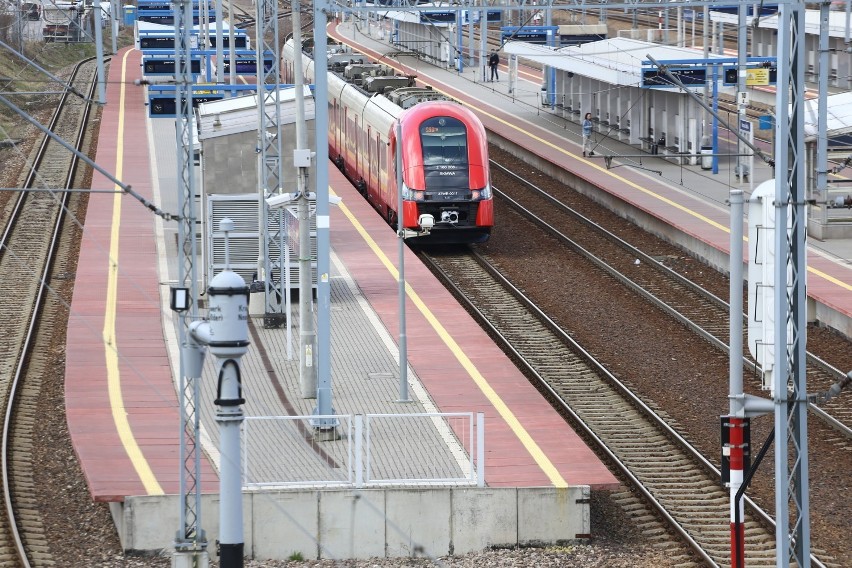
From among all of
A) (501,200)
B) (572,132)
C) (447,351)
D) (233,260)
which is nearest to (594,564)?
(447,351)

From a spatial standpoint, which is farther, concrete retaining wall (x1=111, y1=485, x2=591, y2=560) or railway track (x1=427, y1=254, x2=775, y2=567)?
railway track (x1=427, y1=254, x2=775, y2=567)

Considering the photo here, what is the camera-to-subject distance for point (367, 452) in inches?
630

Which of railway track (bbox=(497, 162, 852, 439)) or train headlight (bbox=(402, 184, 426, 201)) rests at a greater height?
train headlight (bbox=(402, 184, 426, 201))

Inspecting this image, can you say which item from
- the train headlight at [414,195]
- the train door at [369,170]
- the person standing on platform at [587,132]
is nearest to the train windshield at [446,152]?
the train headlight at [414,195]

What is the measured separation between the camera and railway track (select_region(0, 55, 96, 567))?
53.8 feet

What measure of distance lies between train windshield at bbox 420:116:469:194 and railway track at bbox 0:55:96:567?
6826 millimetres

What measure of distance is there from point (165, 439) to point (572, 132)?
107ft

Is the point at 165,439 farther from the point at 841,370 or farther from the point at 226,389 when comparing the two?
the point at 841,370

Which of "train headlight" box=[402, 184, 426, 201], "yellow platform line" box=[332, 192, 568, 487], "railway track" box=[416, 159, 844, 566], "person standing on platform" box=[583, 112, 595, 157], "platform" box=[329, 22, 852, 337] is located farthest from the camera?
"person standing on platform" box=[583, 112, 595, 157]

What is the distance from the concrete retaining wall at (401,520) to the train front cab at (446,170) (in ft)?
50.4

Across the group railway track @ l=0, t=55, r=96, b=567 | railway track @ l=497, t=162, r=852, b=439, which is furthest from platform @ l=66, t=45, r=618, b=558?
railway track @ l=497, t=162, r=852, b=439

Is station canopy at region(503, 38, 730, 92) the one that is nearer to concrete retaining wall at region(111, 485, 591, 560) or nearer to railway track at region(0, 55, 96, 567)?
railway track at region(0, 55, 96, 567)

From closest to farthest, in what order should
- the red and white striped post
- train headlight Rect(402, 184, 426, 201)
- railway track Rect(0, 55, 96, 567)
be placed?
the red and white striped post < railway track Rect(0, 55, 96, 567) < train headlight Rect(402, 184, 426, 201)

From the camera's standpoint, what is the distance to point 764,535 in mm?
16172
